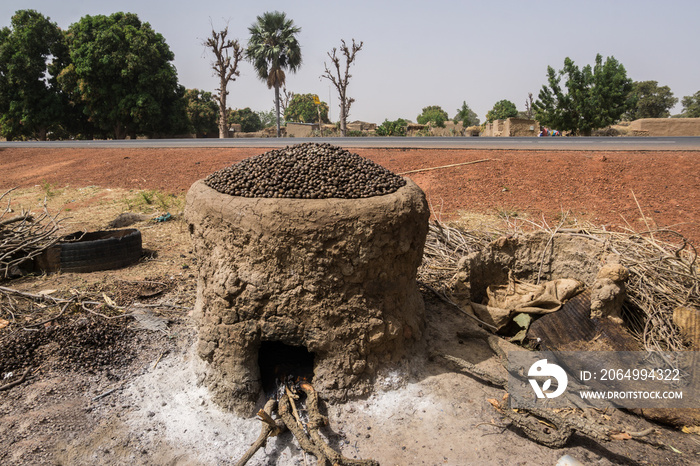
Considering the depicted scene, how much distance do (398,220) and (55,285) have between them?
18.9 feet

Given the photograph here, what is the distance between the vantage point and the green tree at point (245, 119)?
149 ft

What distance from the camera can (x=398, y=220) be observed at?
3.93m

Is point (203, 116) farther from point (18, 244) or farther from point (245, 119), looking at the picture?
point (18, 244)

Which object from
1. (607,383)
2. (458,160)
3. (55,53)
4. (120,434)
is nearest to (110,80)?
(55,53)

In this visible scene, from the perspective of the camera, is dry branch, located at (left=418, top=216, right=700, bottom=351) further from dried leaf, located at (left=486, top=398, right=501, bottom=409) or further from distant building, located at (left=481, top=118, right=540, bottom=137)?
distant building, located at (left=481, top=118, right=540, bottom=137)

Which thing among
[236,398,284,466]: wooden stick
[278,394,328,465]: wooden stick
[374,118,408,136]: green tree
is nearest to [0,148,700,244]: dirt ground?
[278,394,328,465]: wooden stick

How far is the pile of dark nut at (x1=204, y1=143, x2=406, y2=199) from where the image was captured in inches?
155

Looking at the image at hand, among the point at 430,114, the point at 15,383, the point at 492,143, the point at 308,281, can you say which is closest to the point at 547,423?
the point at 308,281

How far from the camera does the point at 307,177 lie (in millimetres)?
4020

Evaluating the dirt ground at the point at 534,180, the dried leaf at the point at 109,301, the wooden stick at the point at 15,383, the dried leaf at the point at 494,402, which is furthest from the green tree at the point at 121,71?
the dried leaf at the point at 494,402

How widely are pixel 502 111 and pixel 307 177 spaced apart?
39016mm

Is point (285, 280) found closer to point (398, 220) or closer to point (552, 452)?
point (398, 220)

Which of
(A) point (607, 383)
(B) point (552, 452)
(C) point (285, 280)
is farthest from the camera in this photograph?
(A) point (607, 383)

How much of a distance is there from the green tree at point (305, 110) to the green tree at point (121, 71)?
26.7 m
